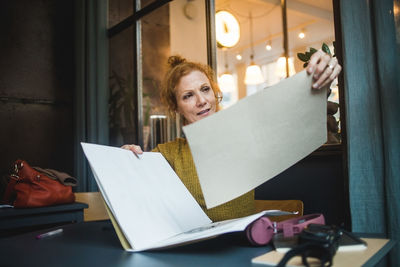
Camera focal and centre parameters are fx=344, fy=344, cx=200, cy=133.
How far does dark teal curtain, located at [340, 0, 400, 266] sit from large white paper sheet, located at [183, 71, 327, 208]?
36cm

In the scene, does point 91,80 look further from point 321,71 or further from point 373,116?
point 321,71

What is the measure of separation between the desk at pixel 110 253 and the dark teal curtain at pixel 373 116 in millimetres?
479

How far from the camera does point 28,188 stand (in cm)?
201

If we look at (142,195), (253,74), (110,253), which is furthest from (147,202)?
(253,74)

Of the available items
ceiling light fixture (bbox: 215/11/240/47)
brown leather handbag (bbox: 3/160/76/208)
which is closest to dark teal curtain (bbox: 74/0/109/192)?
brown leather handbag (bbox: 3/160/76/208)

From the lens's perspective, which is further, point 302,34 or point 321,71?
point 302,34

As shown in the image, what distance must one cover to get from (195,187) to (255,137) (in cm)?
63

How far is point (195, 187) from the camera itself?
3.95 ft

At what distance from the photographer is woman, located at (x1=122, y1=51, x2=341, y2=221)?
3.78 ft

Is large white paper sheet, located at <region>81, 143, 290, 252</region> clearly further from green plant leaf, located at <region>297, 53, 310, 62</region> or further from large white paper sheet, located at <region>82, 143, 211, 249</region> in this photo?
green plant leaf, located at <region>297, 53, 310, 62</region>

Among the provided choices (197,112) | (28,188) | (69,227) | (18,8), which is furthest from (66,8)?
(69,227)

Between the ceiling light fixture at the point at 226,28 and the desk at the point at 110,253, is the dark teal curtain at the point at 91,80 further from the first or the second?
the desk at the point at 110,253

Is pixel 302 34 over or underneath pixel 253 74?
underneath

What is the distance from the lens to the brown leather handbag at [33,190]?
1.97m
